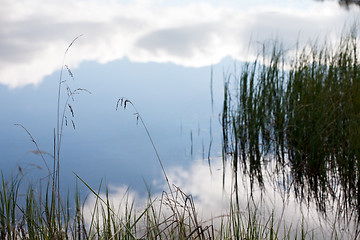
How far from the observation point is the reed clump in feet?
8.34

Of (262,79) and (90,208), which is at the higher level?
(262,79)

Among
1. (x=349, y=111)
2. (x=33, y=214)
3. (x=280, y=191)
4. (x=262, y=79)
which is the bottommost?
(x=280, y=191)

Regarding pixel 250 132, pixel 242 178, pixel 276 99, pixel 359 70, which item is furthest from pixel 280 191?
pixel 359 70

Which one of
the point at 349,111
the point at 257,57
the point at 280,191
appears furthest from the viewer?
the point at 257,57

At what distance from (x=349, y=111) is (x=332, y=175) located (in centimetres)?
71

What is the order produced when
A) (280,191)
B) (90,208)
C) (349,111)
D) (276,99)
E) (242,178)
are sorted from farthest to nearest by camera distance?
1. (276,99)
2. (349,111)
3. (242,178)
4. (280,191)
5. (90,208)

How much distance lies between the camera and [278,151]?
337cm

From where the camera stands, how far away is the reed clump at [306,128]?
2543 mm

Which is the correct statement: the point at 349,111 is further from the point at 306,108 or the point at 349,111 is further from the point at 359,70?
the point at 359,70

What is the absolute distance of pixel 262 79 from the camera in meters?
3.89

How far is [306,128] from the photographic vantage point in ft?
10.3

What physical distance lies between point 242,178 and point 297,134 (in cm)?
69

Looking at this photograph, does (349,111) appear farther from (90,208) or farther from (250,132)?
(90,208)

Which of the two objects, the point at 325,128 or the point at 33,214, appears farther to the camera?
the point at 325,128
